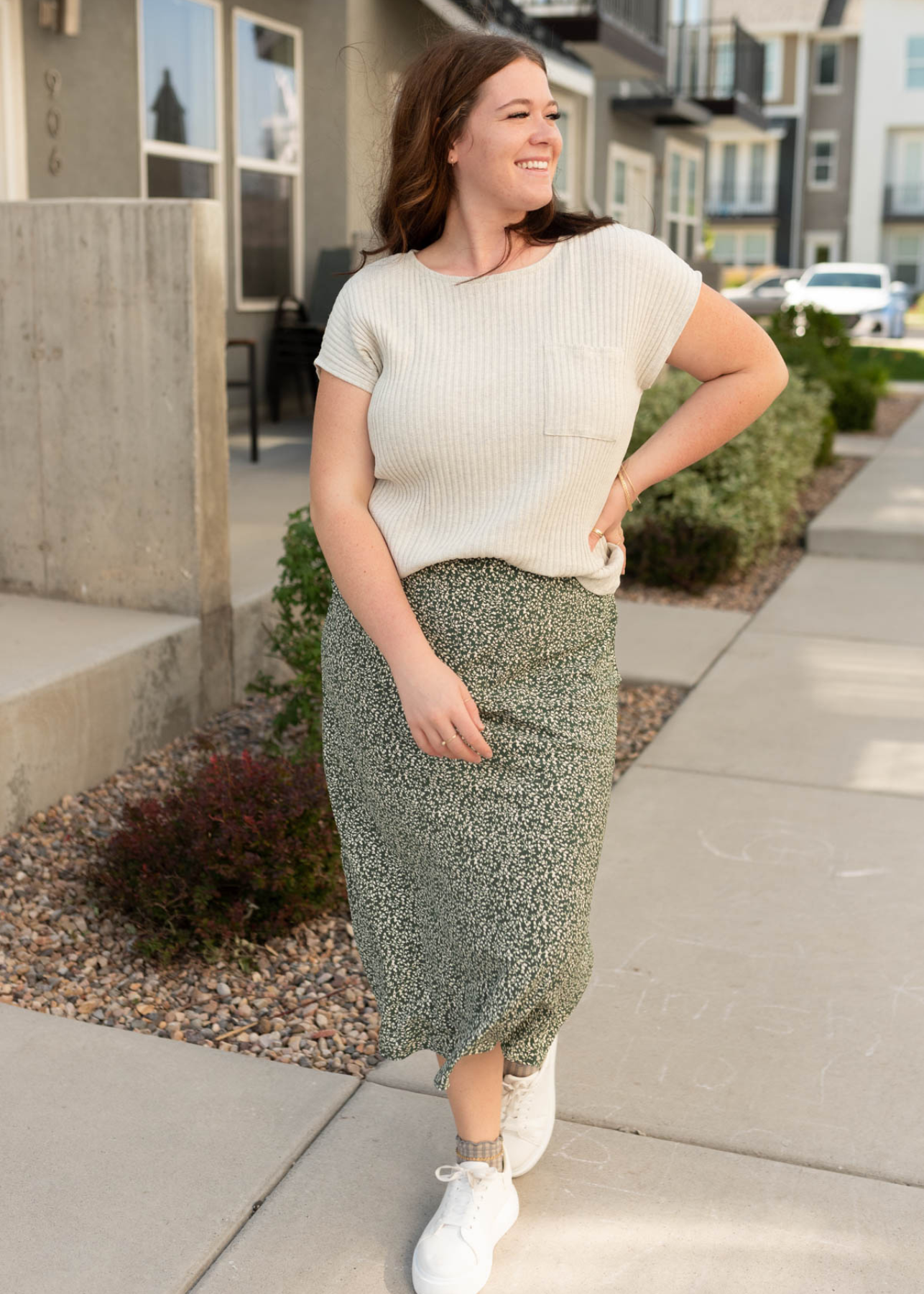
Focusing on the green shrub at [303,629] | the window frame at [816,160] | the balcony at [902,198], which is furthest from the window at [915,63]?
the green shrub at [303,629]

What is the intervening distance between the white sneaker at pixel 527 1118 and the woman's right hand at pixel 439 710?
0.69 m

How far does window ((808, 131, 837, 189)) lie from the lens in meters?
45.8

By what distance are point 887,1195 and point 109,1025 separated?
61.9 inches

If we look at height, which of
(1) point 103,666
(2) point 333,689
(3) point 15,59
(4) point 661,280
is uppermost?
(3) point 15,59

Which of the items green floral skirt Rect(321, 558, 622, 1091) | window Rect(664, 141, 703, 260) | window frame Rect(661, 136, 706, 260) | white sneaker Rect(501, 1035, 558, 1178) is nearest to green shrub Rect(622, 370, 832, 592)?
white sneaker Rect(501, 1035, 558, 1178)

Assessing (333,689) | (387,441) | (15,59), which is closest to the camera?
(387,441)

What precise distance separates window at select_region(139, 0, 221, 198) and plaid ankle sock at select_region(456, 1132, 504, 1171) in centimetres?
782

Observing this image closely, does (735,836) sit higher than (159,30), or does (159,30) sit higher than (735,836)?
(159,30)

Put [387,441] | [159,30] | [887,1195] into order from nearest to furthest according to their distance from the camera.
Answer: [387,441] < [887,1195] < [159,30]

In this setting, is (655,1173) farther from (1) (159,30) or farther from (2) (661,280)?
(1) (159,30)

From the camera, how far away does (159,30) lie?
29.4ft

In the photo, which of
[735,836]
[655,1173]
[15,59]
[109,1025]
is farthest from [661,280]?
[15,59]

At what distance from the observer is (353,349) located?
2014 millimetres

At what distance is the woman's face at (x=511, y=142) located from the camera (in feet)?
6.40
